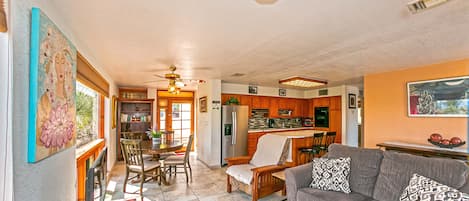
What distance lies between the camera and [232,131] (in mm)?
5711

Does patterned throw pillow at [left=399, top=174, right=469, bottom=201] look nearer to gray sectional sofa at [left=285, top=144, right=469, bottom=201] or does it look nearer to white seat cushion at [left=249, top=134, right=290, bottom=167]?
gray sectional sofa at [left=285, top=144, right=469, bottom=201]

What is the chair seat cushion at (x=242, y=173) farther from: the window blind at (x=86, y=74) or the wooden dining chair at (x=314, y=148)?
the window blind at (x=86, y=74)

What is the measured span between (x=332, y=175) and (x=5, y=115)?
2812 mm

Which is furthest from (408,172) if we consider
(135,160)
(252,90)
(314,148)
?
(252,90)

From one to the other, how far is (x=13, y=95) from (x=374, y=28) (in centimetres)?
282

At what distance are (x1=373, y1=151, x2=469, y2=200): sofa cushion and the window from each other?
395 centimetres

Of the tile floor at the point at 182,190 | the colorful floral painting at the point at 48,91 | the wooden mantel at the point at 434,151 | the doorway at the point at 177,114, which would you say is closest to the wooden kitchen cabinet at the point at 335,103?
the wooden mantel at the point at 434,151

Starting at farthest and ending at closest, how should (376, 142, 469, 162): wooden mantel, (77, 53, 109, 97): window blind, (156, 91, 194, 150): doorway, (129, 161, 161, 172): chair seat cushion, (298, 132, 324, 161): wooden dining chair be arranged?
(156, 91, 194, 150): doorway → (298, 132, 324, 161): wooden dining chair → (129, 161, 161, 172): chair seat cushion → (376, 142, 469, 162): wooden mantel → (77, 53, 109, 97): window blind

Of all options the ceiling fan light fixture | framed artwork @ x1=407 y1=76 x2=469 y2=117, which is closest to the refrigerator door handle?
the ceiling fan light fixture

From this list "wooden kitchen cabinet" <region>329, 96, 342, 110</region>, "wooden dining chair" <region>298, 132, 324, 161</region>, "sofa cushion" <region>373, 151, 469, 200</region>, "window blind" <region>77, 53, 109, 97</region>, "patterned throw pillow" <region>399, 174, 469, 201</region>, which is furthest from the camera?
"wooden kitchen cabinet" <region>329, 96, 342, 110</region>

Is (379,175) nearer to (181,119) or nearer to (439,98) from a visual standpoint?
(439,98)

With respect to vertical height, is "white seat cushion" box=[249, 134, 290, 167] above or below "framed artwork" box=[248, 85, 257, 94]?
below

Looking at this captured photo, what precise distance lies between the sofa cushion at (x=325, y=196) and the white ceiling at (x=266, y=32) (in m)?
1.74

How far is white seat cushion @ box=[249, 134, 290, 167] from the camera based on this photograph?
3463mm
